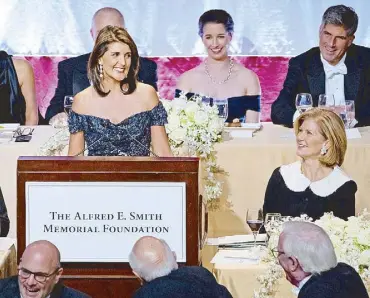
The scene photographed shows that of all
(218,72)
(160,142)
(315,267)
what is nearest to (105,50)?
(160,142)

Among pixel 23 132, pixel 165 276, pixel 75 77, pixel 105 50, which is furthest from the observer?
Result: pixel 75 77

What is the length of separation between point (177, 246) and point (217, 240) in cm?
117

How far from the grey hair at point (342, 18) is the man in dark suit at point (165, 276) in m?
3.53

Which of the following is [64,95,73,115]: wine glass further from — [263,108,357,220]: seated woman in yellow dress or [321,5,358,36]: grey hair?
[321,5,358,36]: grey hair

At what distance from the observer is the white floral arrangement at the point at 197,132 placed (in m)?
6.25

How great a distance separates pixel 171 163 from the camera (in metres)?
4.37

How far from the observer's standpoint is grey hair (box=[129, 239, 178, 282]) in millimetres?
4164

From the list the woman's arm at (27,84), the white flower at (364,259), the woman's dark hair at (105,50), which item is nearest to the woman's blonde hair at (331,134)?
the woman's dark hair at (105,50)

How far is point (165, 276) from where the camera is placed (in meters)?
4.10

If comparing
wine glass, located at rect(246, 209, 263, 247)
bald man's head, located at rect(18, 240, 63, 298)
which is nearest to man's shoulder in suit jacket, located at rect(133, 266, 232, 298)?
bald man's head, located at rect(18, 240, 63, 298)

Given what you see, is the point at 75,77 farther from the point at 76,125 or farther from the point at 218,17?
the point at 76,125

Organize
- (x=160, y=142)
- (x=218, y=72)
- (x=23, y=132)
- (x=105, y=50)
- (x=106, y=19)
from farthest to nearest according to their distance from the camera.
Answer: (x=218, y=72)
(x=106, y=19)
(x=23, y=132)
(x=160, y=142)
(x=105, y=50)

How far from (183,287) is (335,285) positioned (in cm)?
53

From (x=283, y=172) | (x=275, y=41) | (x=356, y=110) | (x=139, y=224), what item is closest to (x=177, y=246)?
(x=139, y=224)
